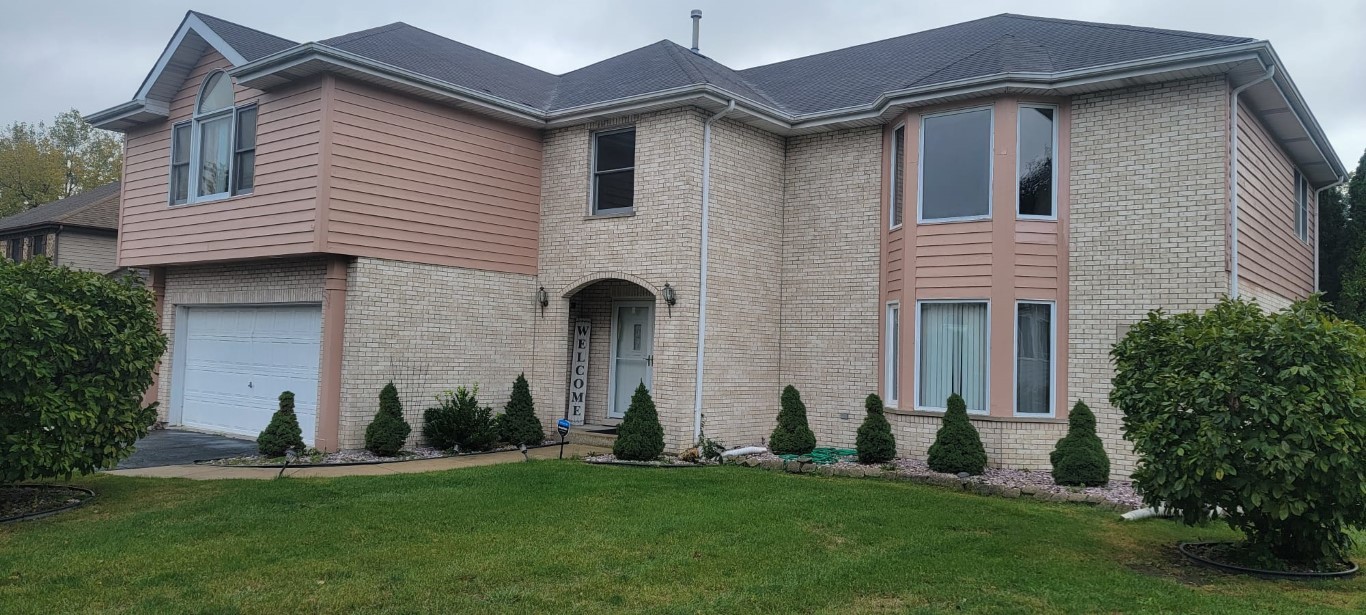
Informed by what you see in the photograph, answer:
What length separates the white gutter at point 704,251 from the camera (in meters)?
12.7

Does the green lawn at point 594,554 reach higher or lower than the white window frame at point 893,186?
lower

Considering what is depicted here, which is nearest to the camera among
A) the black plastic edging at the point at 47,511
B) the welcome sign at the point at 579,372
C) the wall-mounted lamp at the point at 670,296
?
the black plastic edging at the point at 47,511

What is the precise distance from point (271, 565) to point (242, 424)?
8935 mm

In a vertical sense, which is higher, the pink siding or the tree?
the tree

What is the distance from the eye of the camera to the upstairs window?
13914 mm

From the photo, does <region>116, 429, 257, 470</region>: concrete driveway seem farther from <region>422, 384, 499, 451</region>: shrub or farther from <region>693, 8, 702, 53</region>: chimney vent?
<region>693, 8, 702, 53</region>: chimney vent

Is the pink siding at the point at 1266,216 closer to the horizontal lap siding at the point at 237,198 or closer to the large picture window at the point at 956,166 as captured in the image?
the large picture window at the point at 956,166

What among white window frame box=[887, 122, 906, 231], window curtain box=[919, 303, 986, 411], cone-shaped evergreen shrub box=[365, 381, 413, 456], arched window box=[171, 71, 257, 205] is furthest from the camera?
arched window box=[171, 71, 257, 205]

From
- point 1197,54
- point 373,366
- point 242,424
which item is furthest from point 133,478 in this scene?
point 1197,54

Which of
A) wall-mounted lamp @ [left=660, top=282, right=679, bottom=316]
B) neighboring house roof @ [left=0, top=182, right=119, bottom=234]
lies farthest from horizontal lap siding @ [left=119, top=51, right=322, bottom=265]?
neighboring house roof @ [left=0, top=182, right=119, bottom=234]

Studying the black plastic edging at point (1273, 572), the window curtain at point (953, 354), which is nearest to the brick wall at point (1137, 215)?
the window curtain at point (953, 354)

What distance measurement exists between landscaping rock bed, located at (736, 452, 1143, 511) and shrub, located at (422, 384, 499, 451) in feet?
12.4

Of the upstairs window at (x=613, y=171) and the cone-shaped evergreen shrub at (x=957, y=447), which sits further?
the upstairs window at (x=613, y=171)

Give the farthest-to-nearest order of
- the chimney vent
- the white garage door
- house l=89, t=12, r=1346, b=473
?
the chimney vent → the white garage door → house l=89, t=12, r=1346, b=473
